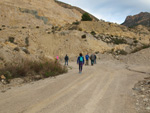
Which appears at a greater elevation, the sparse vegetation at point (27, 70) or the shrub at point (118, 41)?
the shrub at point (118, 41)

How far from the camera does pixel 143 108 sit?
11.0 feet

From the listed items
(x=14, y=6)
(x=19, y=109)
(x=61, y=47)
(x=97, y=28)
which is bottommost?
(x=19, y=109)

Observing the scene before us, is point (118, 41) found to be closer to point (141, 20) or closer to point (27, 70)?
point (27, 70)

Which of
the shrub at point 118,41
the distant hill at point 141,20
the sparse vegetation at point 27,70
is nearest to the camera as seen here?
the sparse vegetation at point 27,70

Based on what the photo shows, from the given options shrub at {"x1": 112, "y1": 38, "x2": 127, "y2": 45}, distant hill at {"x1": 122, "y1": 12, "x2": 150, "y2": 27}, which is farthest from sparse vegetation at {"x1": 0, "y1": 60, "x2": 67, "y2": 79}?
distant hill at {"x1": 122, "y1": 12, "x2": 150, "y2": 27}

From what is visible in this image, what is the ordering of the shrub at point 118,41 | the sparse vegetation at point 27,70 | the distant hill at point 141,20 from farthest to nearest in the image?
the distant hill at point 141,20, the shrub at point 118,41, the sparse vegetation at point 27,70

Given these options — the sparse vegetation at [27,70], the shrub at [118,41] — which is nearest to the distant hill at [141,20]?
the shrub at [118,41]

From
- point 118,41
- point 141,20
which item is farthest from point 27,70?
point 141,20

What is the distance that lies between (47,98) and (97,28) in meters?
34.9

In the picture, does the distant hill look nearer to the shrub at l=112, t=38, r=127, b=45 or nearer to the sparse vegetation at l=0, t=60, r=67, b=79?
the shrub at l=112, t=38, r=127, b=45

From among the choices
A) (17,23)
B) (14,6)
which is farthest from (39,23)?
(14,6)

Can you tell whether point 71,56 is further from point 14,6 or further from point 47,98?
point 14,6

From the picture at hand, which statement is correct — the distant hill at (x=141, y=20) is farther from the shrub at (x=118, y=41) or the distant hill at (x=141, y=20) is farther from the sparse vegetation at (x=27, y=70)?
the sparse vegetation at (x=27, y=70)

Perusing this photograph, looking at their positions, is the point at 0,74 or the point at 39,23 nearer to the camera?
the point at 0,74
